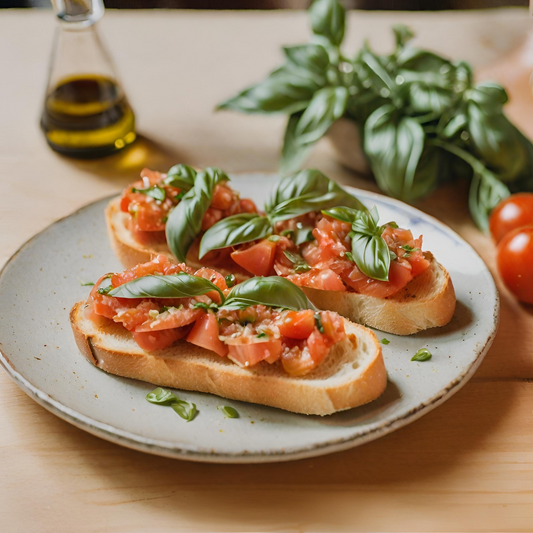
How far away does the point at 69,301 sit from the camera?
→ 8.50 feet

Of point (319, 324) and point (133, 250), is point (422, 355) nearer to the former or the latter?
point (319, 324)

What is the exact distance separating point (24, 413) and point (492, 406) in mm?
1609

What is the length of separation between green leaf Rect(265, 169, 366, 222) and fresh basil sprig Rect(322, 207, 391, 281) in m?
0.17

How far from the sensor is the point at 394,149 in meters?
3.16

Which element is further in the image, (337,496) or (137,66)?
(137,66)

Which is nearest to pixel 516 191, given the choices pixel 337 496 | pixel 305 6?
pixel 337 496

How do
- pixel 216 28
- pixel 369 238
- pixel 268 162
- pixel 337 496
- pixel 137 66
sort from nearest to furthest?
pixel 337 496 < pixel 369 238 < pixel 268 162 < pixel 137 66 < pixel 216 28

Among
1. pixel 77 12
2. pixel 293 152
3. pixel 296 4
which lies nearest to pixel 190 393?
pixel 293 152

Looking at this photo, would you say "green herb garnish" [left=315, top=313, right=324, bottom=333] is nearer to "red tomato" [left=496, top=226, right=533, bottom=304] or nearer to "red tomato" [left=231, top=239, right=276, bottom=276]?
"red tomato" [left=231, top=239, right=276, bottom=276]

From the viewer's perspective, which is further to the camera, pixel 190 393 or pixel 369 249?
pixel 369 249

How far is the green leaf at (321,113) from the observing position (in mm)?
3273

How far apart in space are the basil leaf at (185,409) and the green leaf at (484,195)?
1862 mm

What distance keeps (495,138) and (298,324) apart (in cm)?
164

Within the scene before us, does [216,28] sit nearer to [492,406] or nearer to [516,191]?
[516,191]
